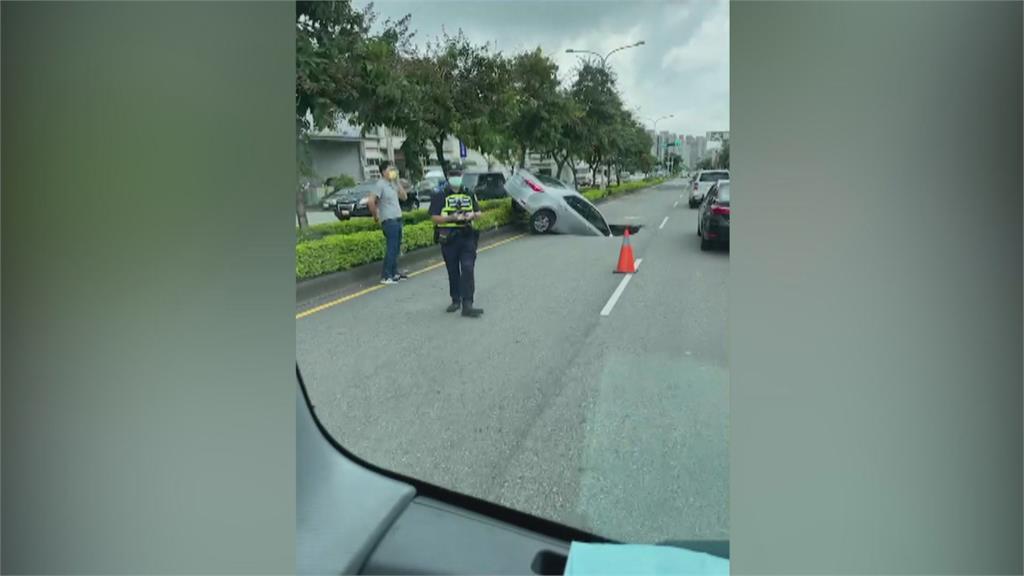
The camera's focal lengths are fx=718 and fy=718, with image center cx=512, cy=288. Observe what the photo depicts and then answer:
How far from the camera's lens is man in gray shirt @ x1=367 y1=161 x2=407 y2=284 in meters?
5.68

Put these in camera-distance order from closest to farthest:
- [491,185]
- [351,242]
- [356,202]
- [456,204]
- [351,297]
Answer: [456,204] → [356,202] → [351,297] → [351,242] → [491,185]

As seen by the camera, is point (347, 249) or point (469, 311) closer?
point (469, 311)

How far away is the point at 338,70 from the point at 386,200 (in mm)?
2710

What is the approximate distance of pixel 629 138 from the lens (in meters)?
18.5

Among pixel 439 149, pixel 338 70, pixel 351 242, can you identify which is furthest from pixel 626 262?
pixel 338 70

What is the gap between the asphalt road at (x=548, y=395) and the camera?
8.27 feet

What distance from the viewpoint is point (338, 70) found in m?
3.40

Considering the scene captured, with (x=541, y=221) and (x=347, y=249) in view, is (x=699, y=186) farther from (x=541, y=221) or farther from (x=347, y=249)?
(x=347, y=249)

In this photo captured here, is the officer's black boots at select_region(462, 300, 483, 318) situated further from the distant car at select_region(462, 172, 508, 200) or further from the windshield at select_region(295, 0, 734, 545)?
the distant car at select_region(462, 172, 508, 200)

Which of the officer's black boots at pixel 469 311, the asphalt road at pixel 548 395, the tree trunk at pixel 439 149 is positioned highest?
the tree trunk at pixel 439 149

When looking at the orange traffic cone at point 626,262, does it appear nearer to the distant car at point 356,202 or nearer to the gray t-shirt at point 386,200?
the distant car at point 356,202

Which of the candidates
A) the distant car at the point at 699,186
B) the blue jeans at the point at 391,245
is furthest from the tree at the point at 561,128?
the blue jeans at the point at 391,245

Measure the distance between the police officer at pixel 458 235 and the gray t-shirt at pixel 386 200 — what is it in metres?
0.75
